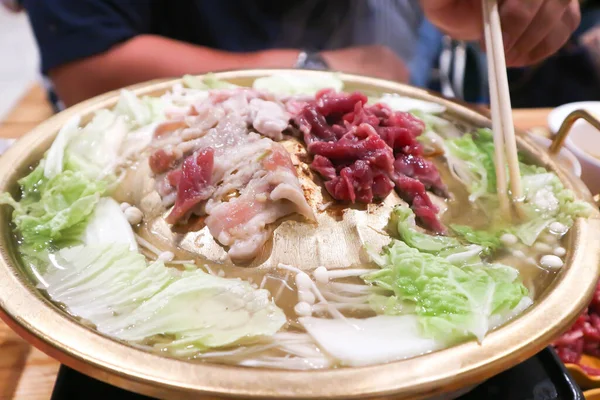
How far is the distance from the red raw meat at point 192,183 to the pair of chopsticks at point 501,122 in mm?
1180

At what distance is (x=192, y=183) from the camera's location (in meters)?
1.81

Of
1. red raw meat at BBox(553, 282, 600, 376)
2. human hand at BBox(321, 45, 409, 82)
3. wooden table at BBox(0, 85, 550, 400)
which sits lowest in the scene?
wooden table at BBox(0, 85, 550, 400)

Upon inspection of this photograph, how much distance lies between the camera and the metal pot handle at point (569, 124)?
2177 millimetres

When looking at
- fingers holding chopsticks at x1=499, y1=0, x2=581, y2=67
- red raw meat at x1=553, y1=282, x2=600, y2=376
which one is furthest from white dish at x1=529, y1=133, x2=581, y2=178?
red raw meat at x1=553, y1=282, x2=600, y2=376

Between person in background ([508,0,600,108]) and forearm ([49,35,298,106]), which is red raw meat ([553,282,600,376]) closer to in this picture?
forearm ([49,35,298,106])

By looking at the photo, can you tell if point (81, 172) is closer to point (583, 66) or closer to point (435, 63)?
point (435, 63)

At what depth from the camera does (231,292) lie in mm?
1464

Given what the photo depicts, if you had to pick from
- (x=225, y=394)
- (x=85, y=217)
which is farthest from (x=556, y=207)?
(x=85, y=217)

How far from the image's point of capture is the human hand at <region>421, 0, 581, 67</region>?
7.57ft

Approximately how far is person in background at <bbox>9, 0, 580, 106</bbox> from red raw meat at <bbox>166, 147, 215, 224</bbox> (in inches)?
59.4

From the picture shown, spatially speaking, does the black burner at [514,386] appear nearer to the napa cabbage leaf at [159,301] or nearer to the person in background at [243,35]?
the napa cabbage leaf at [159,301]

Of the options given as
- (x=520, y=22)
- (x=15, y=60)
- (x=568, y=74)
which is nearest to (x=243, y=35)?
(x=520, y=22)

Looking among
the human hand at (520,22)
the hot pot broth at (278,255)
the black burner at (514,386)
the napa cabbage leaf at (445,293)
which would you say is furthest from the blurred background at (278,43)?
the napa cabbage leaf at (445,293)

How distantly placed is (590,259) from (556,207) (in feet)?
1.19
